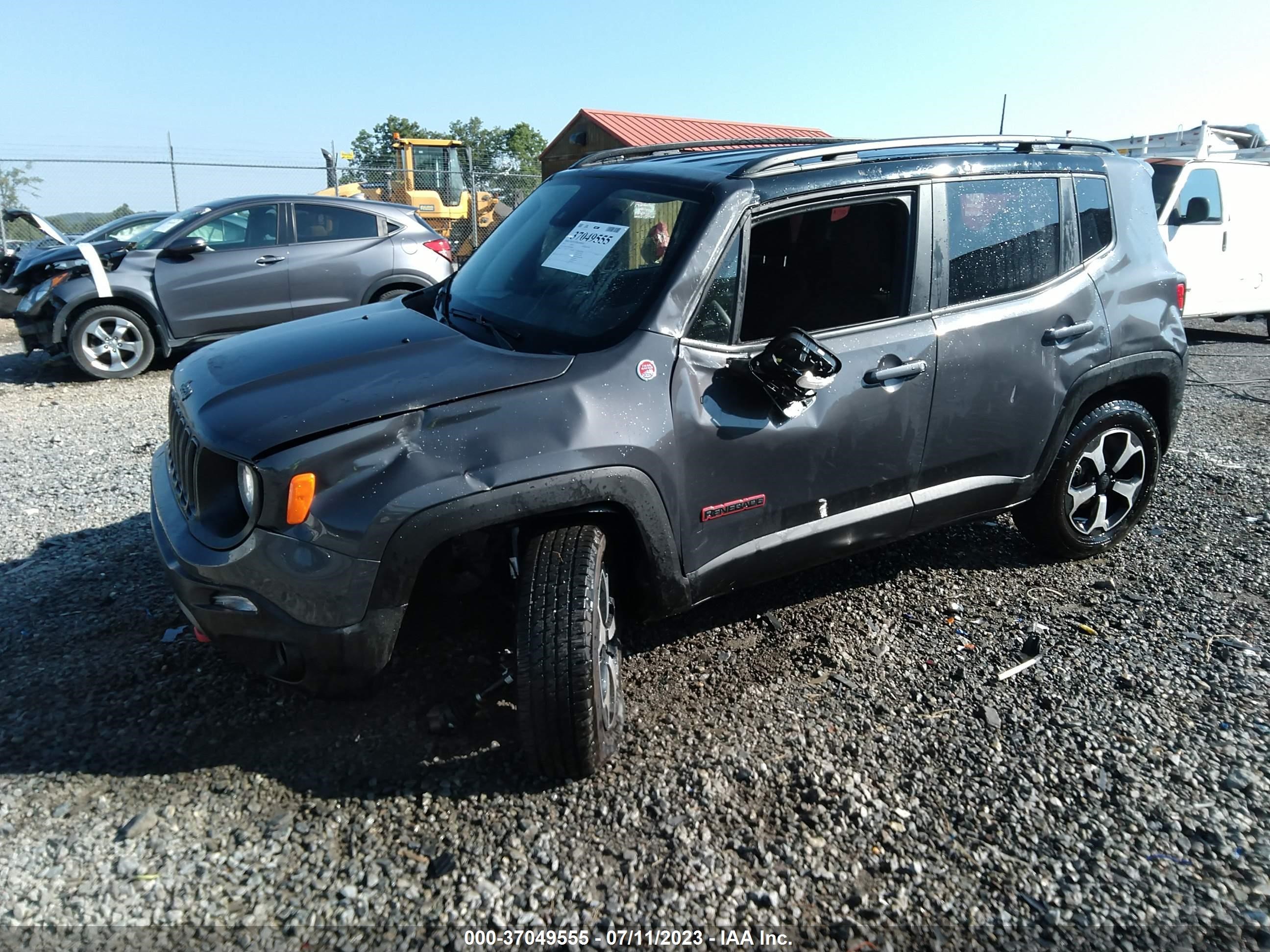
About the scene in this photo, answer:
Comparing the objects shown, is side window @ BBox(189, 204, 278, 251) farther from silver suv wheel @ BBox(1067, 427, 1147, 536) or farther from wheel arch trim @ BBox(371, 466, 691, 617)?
silver suv wheel @ BBox(1067, 427, 1147, 536)

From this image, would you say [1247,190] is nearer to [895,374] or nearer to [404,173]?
[895,374]

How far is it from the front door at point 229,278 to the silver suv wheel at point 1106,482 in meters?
7.40

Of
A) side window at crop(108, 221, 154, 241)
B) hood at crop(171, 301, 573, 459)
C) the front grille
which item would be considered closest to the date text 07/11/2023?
hood at crop(171, 301, 573, 459)

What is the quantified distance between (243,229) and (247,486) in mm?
7217

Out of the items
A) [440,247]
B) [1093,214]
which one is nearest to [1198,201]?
[1093,214]

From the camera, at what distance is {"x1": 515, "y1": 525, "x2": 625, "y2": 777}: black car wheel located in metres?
2.51

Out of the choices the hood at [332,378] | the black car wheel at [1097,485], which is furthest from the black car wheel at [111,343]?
the black car wheel at [1097,485]

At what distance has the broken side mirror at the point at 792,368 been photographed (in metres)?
2.87

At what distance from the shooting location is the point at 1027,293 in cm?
361

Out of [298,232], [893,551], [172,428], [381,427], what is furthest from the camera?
[298,232]

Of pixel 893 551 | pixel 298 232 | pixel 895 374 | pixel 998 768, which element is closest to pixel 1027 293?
pixel 895 374

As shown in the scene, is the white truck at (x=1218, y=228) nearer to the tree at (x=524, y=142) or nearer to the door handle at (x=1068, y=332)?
the door handle at (x=1068, y=332)

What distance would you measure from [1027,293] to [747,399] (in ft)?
4.89

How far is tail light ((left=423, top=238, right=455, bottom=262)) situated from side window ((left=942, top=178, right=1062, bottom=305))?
6.81 meters
